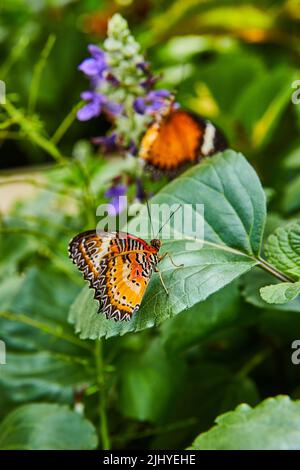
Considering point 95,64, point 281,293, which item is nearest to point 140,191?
point 95,64

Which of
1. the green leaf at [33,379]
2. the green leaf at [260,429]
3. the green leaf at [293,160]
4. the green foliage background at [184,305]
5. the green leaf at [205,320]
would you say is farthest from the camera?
the green leaf at [293,160]

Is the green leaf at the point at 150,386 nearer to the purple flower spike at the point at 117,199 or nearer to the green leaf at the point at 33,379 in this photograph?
the green leaf at the point at 33,379

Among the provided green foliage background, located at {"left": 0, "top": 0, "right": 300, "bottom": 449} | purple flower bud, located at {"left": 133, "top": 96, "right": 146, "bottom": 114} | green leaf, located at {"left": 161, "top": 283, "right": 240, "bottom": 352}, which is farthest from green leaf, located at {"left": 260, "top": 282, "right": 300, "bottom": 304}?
purple flower bud, located at {"left": 133, "top": 96, "right": 146, "bottom": 114}

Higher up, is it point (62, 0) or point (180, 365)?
point (62, 0)

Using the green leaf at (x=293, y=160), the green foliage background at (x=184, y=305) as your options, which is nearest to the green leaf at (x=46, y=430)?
the green foliage background at (x=184, y=305)

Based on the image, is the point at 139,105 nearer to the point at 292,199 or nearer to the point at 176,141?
the point at 176,141
